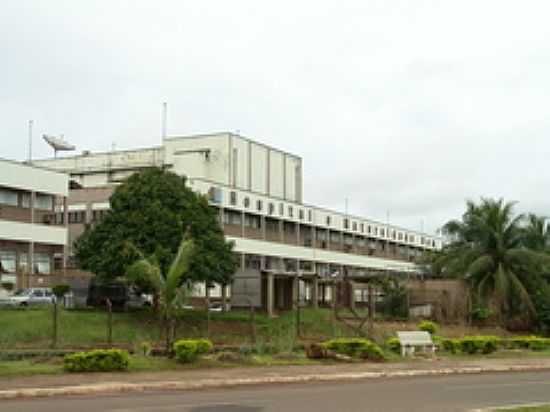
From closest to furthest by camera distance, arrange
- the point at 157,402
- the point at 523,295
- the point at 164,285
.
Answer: the point at 157,402 < the point at 164,285 < the point at 523,295

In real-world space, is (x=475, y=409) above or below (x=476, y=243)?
below

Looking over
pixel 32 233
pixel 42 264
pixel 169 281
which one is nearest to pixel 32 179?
pixel 32 233

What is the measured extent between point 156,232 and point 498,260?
66.4ft

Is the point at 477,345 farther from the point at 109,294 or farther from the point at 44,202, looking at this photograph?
the point at 44,202

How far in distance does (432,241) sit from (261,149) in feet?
138

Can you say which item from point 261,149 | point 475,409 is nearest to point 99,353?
point 475,409

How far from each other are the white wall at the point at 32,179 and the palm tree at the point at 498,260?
1125 inches

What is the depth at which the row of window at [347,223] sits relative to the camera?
69312 mm

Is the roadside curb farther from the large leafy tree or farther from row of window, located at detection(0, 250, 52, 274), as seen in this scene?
row of window, located at detection(0, 250, 52, 274)

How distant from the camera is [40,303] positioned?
141 ft

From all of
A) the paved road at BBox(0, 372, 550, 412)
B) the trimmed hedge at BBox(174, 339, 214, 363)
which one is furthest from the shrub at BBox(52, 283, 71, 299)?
the paved road at BBox(0, 372, 550, 412)

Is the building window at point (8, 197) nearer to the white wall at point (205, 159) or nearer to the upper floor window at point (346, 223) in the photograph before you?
the white wall at point (205, 159)

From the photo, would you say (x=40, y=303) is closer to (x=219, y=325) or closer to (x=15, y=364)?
(x=219, y=325)

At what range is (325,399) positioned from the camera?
15.5 m
